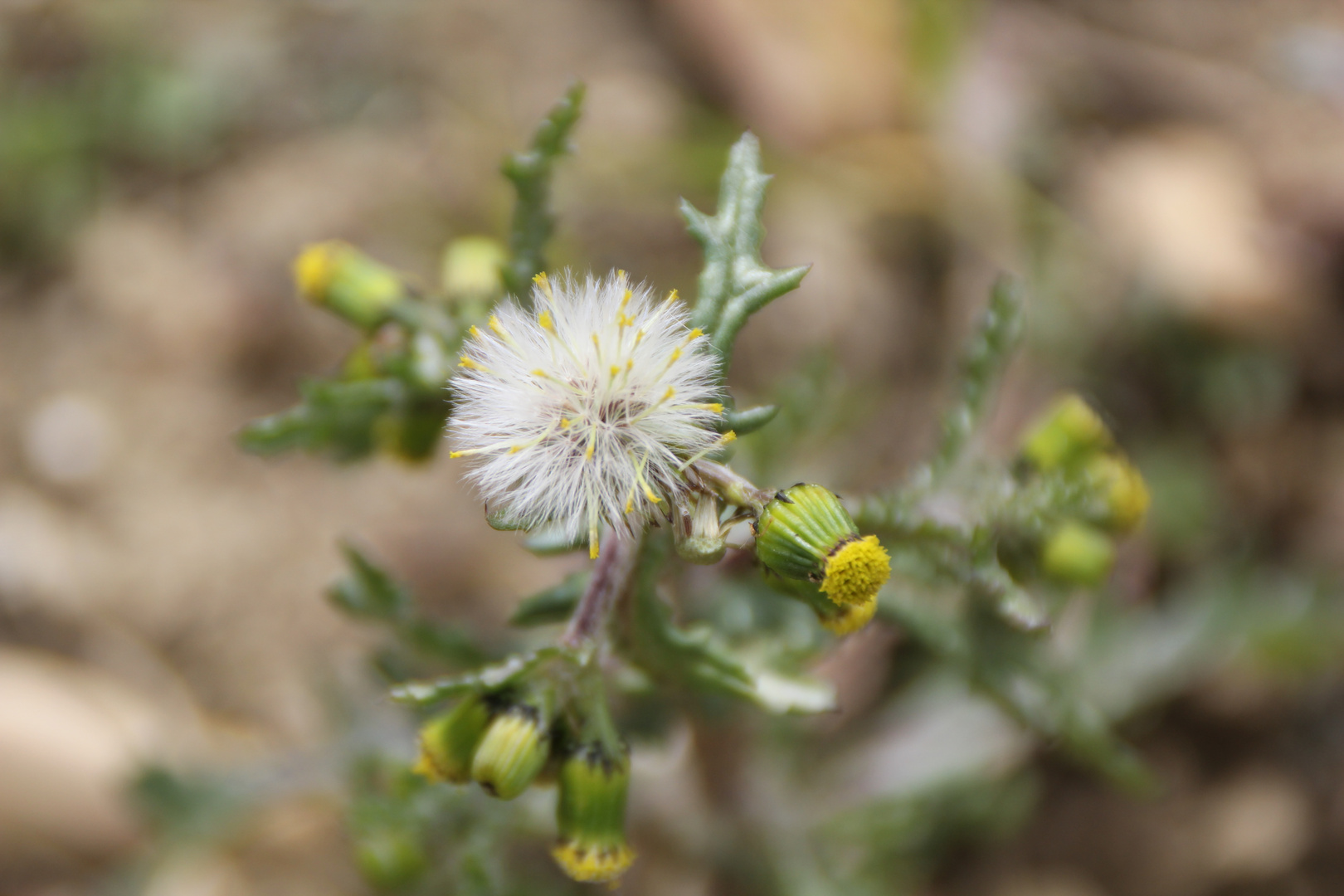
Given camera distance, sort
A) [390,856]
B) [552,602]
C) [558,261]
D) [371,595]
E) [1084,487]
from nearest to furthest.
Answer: [552,602]
[1084,487]
[371,595]
[390,856]
[558,261]

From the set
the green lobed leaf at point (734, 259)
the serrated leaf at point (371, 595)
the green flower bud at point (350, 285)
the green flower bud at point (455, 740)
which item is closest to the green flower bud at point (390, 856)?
the serrated leaf at point (371, 595)

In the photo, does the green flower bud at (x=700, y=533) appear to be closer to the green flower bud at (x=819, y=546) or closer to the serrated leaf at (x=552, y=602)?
the green flower bud at (x=819, y=546)

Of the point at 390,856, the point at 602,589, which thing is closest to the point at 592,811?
the point at 602,589

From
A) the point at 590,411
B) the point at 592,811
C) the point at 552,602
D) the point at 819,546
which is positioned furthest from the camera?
the point at 552,602

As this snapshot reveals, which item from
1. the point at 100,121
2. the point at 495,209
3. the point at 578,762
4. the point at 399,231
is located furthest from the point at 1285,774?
the point at 100,121

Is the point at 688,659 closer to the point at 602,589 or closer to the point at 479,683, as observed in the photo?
the point at 602,589
